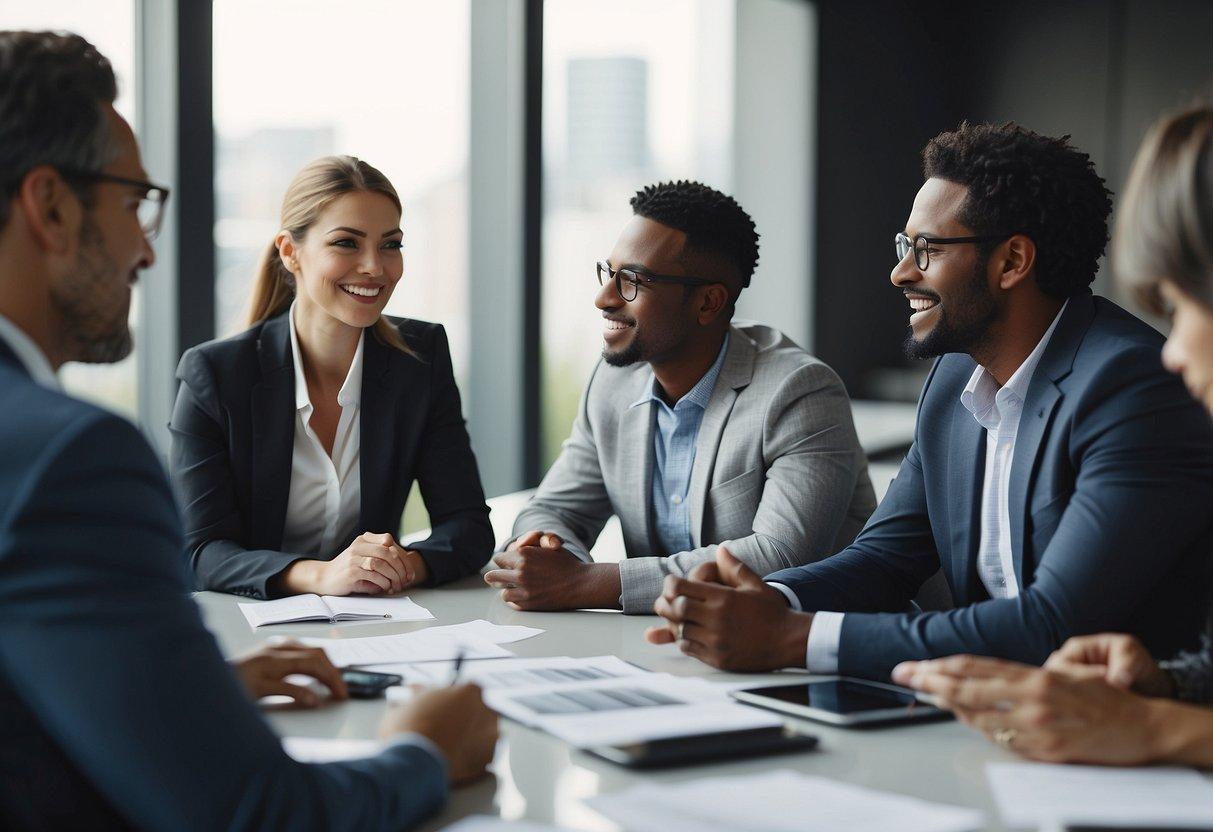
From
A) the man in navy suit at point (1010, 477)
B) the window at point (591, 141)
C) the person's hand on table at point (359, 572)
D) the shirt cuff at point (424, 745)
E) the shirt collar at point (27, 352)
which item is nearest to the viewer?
the shirt collar at point (27, 352)

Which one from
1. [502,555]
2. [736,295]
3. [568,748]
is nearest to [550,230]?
[736,295]

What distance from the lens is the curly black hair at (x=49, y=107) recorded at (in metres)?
1.14

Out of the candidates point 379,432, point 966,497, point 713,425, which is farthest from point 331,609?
point 966,497

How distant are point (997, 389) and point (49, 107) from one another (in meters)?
1.62

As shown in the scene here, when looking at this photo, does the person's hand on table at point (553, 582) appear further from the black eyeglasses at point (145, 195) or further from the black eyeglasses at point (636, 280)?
the black eyeglasses at point (145, 195)

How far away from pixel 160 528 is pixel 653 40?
452cm

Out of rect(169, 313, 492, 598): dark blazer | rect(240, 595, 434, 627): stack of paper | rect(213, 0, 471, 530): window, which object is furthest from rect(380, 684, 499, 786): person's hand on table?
rect(213, 0, 471, 530): window

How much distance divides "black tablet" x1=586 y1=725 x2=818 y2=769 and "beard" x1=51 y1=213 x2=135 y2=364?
678 mm

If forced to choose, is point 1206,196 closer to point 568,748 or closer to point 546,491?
point 568,748

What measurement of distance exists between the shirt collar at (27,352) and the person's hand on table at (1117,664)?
1161 millimetres

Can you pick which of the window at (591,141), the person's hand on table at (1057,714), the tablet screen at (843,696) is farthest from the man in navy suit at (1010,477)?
the window at (591,141)

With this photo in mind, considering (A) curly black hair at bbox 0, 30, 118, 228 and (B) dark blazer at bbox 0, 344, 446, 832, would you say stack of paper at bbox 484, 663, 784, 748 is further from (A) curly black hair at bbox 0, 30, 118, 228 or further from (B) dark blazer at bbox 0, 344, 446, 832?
(A) curly black hair at bbox 0, 30, 118, 228

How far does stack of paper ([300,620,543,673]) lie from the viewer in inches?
72.2

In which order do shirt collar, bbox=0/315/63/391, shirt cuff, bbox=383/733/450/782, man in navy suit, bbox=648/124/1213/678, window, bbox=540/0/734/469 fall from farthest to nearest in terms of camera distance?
window, bbox=540/0/734/469 → man in navy suit, bbox=648/124/1213/678 → shirt cuff, bbox=383/733/450/782 → shirt collar, bbox=0/315/63/391
